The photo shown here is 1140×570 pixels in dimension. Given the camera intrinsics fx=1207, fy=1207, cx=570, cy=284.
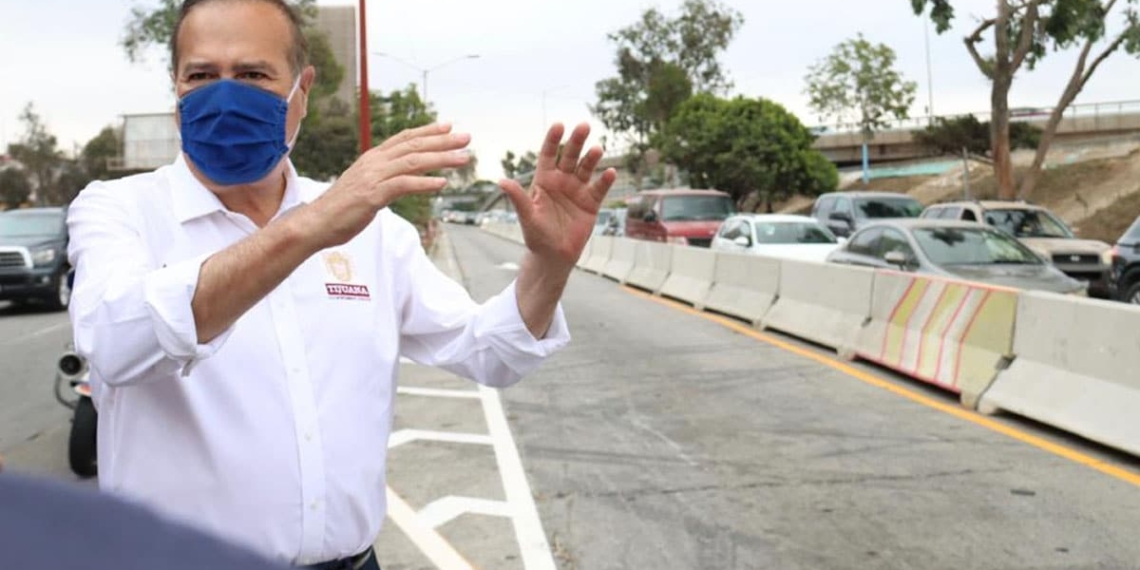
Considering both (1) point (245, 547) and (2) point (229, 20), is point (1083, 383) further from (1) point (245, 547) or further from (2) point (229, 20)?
(1) point (245, 547)

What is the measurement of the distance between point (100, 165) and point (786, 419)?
72.1 meters

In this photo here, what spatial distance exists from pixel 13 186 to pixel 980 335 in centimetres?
7080

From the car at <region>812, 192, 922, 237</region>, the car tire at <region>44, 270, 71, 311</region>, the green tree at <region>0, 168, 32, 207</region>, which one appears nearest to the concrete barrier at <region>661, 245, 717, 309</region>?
the car at <region>812, 192, 922, 237</region>

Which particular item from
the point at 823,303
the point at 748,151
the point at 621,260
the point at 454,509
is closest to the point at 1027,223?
the point at 823,303

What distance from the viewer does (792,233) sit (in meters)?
22.6

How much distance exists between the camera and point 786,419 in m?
8.95

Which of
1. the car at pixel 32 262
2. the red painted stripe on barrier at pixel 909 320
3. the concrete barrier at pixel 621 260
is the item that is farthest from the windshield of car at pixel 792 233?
the car at pixel 32 262

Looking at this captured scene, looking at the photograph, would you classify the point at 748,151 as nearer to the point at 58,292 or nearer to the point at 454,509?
the point at 58,292

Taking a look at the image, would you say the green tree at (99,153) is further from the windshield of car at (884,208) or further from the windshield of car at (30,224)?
the windshield of car at (884,208)

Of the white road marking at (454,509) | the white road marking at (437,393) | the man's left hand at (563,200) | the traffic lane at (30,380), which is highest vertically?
the man's left hand at (563,200)

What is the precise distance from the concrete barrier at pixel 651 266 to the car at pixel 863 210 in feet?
14.8

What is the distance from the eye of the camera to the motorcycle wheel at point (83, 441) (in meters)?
7.15

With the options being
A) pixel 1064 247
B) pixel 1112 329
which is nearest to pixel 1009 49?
pixel 1064 247

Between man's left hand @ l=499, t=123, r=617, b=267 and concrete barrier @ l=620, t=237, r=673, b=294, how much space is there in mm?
19231
